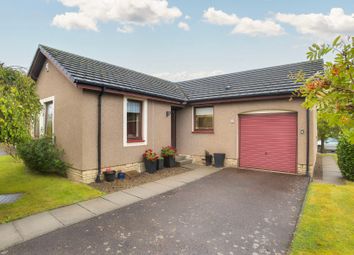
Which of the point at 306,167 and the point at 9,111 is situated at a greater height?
the point at 9,111

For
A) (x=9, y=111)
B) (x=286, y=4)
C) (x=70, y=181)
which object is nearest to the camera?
(x=9, y=111)

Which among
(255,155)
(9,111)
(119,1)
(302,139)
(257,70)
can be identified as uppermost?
(119,1)

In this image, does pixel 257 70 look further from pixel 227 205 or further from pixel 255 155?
pixel 227 205

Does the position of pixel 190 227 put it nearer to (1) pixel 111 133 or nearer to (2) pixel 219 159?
(1) pixel 111 133

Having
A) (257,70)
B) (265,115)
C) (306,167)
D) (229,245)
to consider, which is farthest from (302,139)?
(229,245)

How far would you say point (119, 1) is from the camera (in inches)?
444

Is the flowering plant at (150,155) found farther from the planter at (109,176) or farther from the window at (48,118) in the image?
the window at (48,118)

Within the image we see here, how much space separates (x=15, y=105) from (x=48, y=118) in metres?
6.27

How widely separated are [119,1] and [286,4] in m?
8.88

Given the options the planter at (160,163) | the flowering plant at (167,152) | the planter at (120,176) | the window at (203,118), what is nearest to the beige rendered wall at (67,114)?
the planter at (120,176)

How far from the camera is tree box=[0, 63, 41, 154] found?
13.8 ft

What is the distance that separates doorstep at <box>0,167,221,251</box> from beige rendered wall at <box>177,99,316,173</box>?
3.84 metres

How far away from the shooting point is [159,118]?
34.5 feet

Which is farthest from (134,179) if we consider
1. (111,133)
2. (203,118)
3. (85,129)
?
(203,118)
